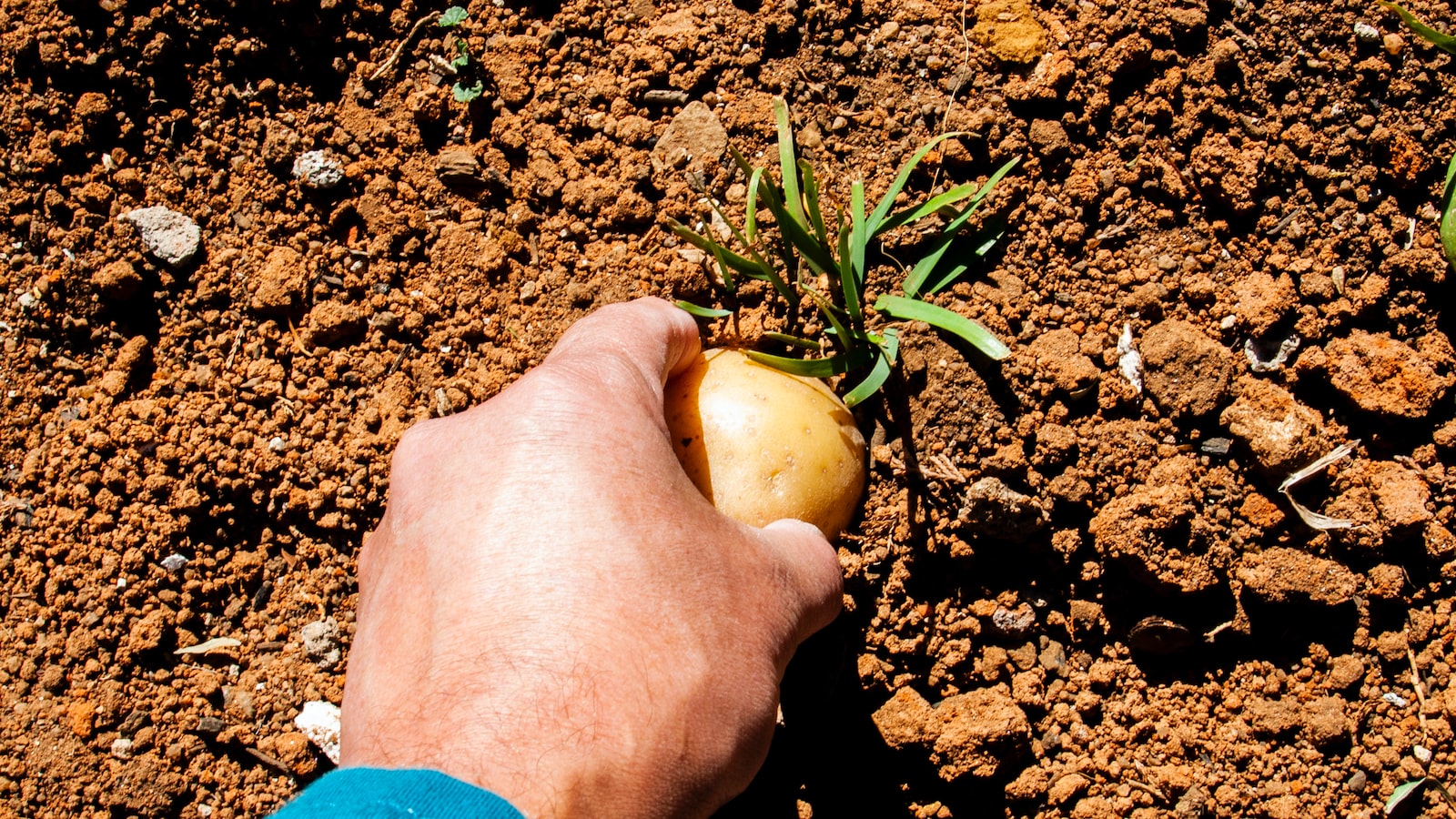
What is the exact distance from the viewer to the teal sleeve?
1510 mm

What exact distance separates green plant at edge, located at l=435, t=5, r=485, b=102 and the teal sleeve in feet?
6.28

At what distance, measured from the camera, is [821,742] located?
8.23ft

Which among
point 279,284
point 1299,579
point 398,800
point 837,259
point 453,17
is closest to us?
point 398,800

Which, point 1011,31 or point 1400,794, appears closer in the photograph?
point 1400,794

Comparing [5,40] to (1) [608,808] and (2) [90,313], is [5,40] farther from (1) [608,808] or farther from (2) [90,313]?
(1) [608,808]

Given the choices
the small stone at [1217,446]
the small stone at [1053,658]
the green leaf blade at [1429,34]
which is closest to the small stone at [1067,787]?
the small stone at [1053,658]

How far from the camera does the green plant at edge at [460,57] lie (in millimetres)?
2723

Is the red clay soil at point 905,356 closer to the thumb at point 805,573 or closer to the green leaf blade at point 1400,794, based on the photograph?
the green leaf blade at point 1400,794

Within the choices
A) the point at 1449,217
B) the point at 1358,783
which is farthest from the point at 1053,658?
the point at 1449,217

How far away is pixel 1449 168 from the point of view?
2.38 m

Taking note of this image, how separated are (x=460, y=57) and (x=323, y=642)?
1.72 meters

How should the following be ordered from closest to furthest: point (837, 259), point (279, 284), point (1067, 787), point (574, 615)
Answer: point (574, 615) < point (1067, 787) < point (837, 259) < point (279, 284)

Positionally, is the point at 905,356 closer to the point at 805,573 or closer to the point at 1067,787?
the point at 805,573

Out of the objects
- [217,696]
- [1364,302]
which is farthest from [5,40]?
[1364,302]
